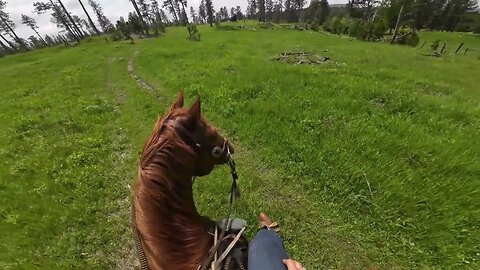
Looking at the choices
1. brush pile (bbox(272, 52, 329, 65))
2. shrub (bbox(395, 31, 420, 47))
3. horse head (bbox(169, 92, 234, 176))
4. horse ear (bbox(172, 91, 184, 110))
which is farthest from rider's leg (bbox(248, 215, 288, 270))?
shrub (bbox(395, 31, 420, 47))

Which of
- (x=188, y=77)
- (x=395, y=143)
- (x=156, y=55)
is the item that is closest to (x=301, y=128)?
(x=395, y=143)

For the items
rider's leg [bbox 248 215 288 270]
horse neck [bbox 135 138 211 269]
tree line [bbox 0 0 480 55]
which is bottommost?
tree line [bbox 0 0 480 55]

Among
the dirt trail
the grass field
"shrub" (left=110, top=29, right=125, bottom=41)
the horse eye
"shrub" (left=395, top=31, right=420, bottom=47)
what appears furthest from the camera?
"shrub" (left=110, top=29, right=125, bottom=41)

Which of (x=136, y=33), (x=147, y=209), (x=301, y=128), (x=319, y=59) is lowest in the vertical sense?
(x=136, y=33)

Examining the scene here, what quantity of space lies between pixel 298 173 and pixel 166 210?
4671 millimetres

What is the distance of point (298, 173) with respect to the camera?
21.5 ft

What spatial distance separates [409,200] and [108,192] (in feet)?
21.3

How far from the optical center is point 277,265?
247 centimetres

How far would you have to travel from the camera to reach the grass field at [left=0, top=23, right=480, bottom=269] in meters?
4.94

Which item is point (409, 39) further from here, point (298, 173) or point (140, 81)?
Result: point (298, 173)

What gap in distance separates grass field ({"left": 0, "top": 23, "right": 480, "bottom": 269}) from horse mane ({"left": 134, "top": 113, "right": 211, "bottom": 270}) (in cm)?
311

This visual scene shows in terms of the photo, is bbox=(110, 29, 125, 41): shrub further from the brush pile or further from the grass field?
the grass field

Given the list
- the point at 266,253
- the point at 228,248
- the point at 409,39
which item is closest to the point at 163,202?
the point at 228,248

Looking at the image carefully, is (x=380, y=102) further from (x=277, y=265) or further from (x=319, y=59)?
(x=319, y=59)
